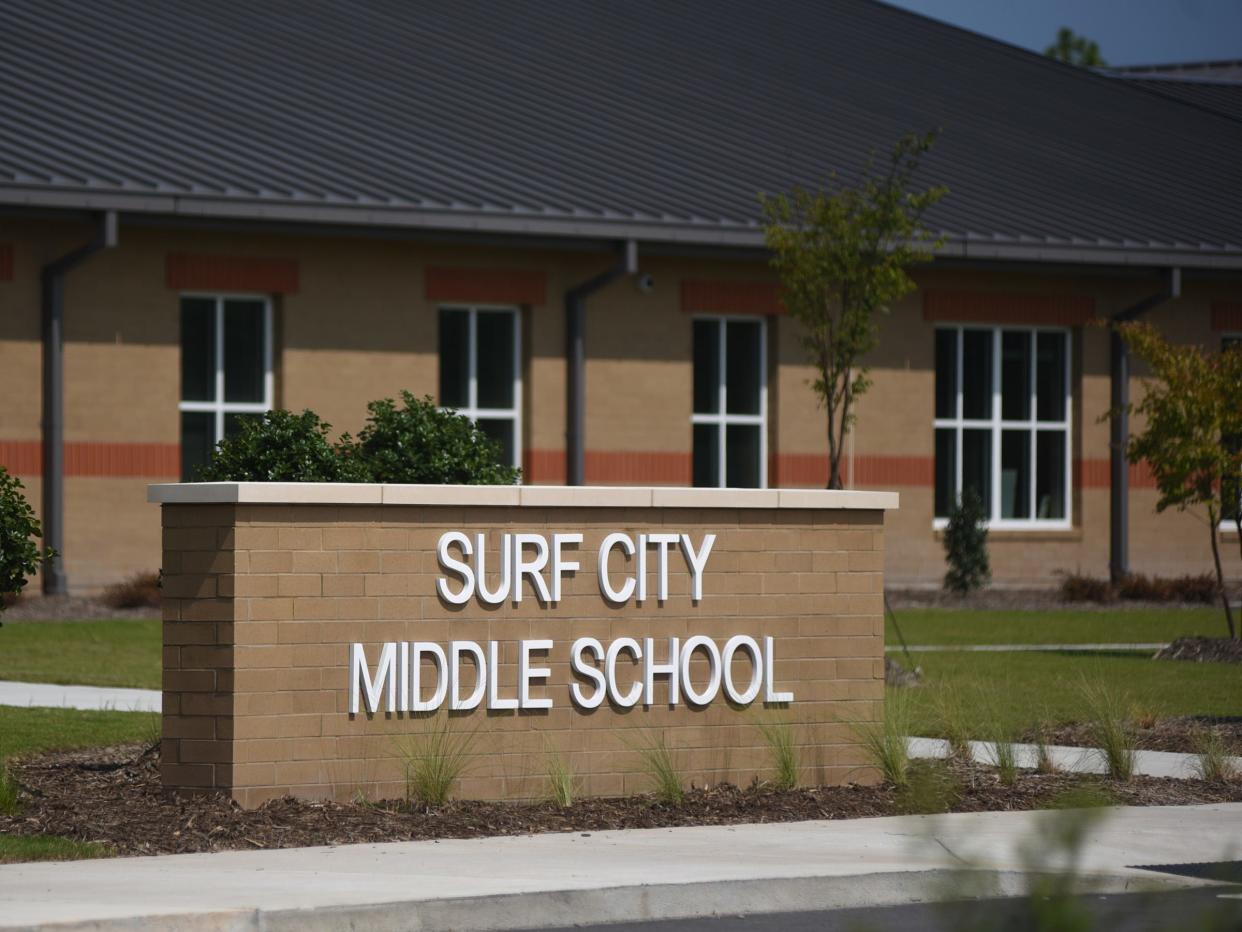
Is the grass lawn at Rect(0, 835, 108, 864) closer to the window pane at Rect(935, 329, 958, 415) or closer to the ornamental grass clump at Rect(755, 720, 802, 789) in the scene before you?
the ornamental grass clump at Rect(755, 720, 802, 789)

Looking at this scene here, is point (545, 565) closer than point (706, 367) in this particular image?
Yes

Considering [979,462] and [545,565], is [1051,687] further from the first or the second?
[979,462]

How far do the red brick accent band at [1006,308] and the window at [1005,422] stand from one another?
27 centimetres

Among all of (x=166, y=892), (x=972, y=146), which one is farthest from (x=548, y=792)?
(x=972, y=146)

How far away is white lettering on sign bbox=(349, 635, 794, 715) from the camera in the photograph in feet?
35.6

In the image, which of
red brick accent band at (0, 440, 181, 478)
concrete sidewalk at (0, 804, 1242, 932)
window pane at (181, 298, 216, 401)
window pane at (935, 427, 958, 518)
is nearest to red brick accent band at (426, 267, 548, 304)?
window pane at (181, 298, 216, 401)

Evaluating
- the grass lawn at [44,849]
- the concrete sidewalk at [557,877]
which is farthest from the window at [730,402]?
the grass lawn at [44,849]

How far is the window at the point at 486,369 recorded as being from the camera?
2758 centimetres

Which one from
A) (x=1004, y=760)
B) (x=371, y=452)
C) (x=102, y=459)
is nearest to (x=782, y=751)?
(x=1004, y=760)

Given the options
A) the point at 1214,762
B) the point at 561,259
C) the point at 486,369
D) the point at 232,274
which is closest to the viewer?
the point at 1214,762

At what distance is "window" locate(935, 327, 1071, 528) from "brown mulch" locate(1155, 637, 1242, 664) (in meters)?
10.1

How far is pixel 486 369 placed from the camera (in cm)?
2780

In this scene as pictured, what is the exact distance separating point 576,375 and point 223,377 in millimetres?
4567

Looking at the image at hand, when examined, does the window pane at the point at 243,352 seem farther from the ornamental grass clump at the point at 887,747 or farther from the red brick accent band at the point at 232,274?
the ornamental grass clump at the point at 887,747
